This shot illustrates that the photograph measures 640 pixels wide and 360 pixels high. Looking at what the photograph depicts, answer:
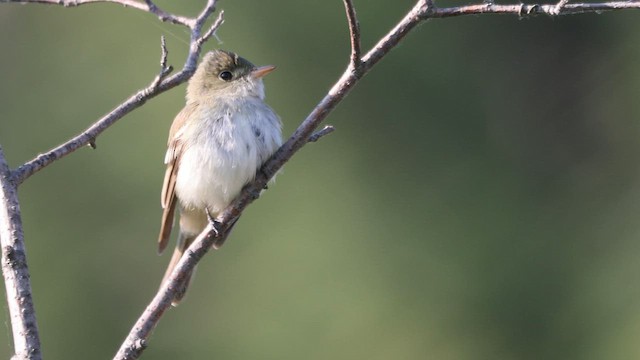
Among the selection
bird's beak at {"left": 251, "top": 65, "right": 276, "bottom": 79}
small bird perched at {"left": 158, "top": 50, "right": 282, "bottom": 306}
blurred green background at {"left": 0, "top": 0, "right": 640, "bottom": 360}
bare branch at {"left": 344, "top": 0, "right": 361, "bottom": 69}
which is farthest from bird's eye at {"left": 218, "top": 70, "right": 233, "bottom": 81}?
blurred green background at {"left": 0, "top": 0, "right": 640, "bottom": 360}

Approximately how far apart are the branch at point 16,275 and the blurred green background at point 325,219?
187 inches

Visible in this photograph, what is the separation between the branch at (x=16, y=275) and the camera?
2.93m

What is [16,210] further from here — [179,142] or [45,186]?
[45,186]

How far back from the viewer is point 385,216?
9.23 metres

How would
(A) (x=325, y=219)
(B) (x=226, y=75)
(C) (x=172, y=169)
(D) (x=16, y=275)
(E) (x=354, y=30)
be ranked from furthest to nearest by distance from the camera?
(A) (x=325, y=219)
(B) (x=226, y=75)
(C) (x=172, y=169)
(E) (x=354, y=30)
(D) (x=16, y=275)

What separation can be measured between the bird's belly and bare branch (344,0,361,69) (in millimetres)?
1214

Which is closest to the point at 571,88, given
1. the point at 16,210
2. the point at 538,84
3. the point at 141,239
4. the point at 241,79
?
the point at 538,84

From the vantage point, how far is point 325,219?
27.6ft

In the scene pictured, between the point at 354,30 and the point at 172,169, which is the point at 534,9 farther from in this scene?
the point at 172,169

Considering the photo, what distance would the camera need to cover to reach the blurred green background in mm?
8234

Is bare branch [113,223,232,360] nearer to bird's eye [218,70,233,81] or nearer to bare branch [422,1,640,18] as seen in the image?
bare branch [422,1,640,18]

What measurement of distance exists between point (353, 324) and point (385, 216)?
A: 134 centimetres

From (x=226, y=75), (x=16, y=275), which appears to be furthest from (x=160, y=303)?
(x=226, y=75)

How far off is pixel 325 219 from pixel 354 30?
5286 mm
